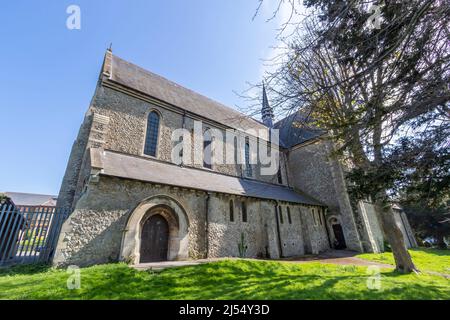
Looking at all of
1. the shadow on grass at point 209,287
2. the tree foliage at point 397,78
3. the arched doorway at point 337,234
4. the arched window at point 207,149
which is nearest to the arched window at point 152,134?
the arched window at point 207,149

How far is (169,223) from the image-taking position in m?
8.95

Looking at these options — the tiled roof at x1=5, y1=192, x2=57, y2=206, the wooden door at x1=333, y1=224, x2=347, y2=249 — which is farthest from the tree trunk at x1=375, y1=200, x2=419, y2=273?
the tiled roof at x1=5, y1=192, x2=57, y2=206

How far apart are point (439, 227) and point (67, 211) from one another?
4567 centimetres

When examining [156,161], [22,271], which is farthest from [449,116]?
[22,271]

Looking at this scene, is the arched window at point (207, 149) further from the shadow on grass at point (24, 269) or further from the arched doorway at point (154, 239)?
the shadow on grass at point (24, 269)

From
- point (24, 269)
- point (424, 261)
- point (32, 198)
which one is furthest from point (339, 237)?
point (32, 198)

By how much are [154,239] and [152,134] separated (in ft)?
20.0

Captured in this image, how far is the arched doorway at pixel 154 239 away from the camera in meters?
8.23

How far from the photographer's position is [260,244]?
1138 centimetres

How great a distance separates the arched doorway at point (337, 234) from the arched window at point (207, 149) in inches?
429

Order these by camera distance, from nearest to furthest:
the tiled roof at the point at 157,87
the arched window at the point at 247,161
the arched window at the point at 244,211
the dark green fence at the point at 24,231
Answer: the dark green fence at the point at 24,231, the arched window at the point at 244,211, the tiled roof at the point at 157,87, the arched window at the point at 247,161
